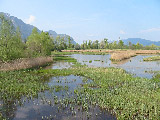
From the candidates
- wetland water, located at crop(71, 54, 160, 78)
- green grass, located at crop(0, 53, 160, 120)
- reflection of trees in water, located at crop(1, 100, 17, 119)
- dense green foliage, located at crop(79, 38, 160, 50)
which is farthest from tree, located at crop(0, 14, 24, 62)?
dense green foliage, located at crop(79, 38, 160, 50)

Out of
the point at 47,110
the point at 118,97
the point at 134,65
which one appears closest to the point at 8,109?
the point at 47,110

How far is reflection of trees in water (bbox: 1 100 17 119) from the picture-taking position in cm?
1131

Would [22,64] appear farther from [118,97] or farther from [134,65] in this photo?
[134,65]

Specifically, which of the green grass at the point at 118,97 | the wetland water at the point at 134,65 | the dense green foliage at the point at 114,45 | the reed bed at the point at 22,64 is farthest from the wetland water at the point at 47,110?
the dense green foliage at the point at 114,45

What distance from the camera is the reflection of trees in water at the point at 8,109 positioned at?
1131 cm

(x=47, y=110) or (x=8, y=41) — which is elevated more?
(x=8, y=41)

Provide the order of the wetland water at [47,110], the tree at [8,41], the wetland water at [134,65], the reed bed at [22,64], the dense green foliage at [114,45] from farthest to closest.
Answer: the dense green foliage at [114,45] → the wetland water at [134,65] → the tree at [8,41] → the reed bed at [22,64] → the wetland water at [47,110]

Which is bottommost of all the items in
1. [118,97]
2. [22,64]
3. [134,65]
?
[118,97]

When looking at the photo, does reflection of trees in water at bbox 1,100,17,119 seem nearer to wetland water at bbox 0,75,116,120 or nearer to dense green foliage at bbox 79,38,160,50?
wetland water at bbox 0,75,116,120

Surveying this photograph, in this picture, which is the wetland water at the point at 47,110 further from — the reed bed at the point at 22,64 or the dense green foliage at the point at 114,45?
the dense green foliage at the point at 114,45

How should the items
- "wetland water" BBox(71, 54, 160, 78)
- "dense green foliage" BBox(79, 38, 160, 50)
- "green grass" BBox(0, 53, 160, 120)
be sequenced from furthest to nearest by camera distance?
"dense green foliage" BBox(79, 38, 160, 50) < "wetland water" BBox(71, 54, 160, 78) < "green grass" BBox(0, 53, 160, 120)

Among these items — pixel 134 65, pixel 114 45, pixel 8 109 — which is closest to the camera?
pixel 8 109

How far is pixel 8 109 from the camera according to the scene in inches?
484

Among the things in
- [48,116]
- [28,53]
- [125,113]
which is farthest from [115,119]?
[28,53]
